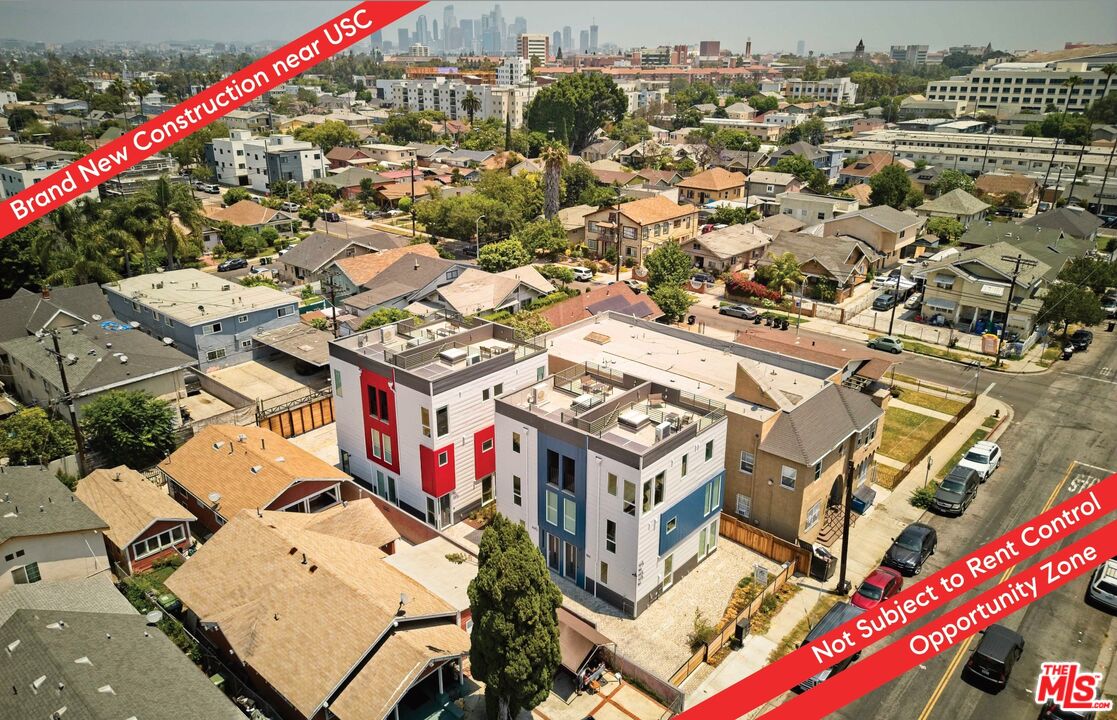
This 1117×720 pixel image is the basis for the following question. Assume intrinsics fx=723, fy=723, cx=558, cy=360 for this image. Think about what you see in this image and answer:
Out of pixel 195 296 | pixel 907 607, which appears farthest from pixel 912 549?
pixel 195 296

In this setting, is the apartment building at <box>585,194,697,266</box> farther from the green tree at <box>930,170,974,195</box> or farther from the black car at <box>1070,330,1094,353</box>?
the green tree at <box>930,170,974,195</box>

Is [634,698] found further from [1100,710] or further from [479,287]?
[479,287]

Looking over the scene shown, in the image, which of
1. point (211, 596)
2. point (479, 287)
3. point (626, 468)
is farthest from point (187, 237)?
point (626, 468)

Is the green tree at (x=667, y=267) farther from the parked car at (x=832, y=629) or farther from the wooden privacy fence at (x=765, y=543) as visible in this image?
the parked car at (x=832, y=629)

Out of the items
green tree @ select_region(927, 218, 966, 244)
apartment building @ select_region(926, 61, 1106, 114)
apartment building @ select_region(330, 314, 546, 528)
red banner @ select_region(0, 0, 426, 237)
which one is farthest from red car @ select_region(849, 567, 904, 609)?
apartment building @ select_region(926, 61, 1106, 114)

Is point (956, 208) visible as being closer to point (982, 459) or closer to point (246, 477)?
point (982, 459)
